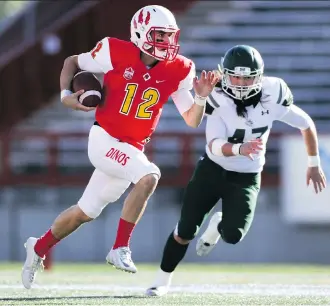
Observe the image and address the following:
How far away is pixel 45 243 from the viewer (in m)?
6.36

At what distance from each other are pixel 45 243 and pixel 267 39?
342 inches

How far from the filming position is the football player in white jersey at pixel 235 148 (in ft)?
20.5

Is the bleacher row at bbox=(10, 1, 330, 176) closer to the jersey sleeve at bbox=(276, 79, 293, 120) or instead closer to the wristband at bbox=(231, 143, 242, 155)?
the jersey sleeve at bbox=(276, 79, 293, 120)

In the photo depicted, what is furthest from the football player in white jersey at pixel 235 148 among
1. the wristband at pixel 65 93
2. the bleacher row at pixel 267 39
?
the bleacher row at pixel 267 39

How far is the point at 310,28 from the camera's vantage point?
48.3ft

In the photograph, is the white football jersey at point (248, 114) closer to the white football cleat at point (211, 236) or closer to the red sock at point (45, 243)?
the white football cleat at point (211, 236)

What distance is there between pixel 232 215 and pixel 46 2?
7.36 meters

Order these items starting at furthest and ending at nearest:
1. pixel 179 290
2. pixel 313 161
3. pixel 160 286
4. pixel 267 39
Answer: pixel 267 39 → pixel 179 290 → pixel 313 161 → pixel 160 286

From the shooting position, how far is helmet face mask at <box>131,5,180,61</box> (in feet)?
20.1

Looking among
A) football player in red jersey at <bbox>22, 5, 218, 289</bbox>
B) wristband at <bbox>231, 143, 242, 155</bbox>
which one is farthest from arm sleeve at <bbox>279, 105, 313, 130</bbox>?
football player in red jersey at <bbox>22, 5, 218, 289</bbox>

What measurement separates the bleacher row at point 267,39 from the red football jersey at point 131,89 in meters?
7.99

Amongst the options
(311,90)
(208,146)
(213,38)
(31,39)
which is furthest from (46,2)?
(208,146)

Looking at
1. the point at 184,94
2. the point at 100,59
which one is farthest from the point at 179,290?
the point at 100,59

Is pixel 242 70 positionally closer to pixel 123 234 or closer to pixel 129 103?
pixel 129 103
